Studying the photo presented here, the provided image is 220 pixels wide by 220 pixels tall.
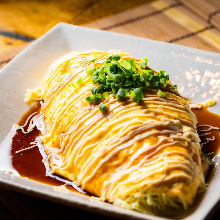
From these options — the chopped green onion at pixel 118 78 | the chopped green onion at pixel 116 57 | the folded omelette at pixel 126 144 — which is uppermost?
the chopped green onion at pixel 116 57

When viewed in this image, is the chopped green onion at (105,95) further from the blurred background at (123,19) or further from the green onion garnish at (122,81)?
the blurred background at (123,19)

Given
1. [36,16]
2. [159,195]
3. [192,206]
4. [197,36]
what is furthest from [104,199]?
[36,16]

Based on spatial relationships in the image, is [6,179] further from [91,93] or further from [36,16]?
[36,16]

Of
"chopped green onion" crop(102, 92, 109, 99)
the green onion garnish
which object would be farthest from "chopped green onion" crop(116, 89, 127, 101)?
"chopped green onion" crop(102, 92, 109, 99)

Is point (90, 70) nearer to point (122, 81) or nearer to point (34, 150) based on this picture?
point (122, 81)

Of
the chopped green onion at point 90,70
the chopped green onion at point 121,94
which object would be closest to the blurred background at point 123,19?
the chopped green onion at point 90,70

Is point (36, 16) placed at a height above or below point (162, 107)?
below
